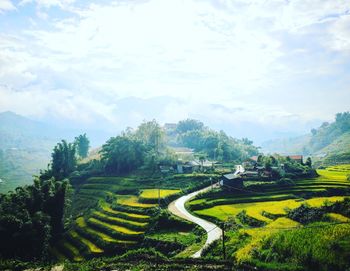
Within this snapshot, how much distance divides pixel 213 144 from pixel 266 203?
66.4 meters

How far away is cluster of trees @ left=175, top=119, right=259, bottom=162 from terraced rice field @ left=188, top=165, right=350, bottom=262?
126 feet

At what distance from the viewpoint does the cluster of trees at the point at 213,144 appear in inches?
4024

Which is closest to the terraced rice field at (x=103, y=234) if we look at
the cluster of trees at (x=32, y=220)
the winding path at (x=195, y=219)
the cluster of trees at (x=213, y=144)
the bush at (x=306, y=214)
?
the cluster of trees at (x=32, y=220)

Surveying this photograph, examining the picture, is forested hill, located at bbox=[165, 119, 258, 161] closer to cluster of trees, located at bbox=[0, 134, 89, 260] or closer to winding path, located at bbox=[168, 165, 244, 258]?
winding path, located at bbox=[168, 165, 244, 258]

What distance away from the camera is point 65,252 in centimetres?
4584

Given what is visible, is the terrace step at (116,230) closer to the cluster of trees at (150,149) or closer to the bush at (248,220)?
the bush at (248,220)

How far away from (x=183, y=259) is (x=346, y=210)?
17525mm

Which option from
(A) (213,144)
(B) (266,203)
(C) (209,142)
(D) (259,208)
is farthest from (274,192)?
(C) (209,142)

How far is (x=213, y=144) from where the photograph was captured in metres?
117

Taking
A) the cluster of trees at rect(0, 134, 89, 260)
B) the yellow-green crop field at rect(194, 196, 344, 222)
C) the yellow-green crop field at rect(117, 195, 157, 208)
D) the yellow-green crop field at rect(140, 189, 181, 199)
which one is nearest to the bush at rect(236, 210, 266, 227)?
the yellow-green crop field at rect(194, 196, 344, 222)

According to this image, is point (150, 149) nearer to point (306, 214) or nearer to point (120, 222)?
point (120, 222)

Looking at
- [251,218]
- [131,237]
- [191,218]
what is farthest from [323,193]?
[131,237]

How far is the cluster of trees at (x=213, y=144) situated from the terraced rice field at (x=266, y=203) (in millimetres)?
38493

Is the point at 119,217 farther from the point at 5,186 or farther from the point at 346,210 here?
the point at 5,186
